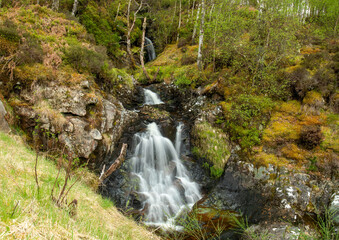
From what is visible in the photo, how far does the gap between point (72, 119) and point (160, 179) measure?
4978 millimetres

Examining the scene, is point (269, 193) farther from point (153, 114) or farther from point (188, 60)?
point (188, 60)

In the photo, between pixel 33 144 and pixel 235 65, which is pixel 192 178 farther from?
pixel 235 65

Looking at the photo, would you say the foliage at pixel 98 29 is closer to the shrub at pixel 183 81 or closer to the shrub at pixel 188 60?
the shrub at pixel 188 60

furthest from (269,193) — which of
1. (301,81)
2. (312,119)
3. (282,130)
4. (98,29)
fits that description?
(98,29)

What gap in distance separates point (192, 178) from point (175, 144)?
2.27 metres

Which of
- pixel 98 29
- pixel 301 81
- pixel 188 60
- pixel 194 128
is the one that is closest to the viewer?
pixel 301 81

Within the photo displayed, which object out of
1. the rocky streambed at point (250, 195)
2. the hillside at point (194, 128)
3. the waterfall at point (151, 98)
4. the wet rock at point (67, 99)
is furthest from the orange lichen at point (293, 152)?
the wet rock at point (67, 99)

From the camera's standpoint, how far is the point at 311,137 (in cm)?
890

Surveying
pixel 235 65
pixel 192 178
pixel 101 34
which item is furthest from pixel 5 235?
pixel 101 34

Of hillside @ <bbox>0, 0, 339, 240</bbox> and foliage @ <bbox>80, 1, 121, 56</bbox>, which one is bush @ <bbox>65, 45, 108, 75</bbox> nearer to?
hillside @ <bbox>0, 0, 339, 240</bbox>

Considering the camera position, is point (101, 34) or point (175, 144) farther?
point (101, 34)

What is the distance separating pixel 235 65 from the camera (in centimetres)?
1312

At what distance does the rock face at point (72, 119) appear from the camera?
762 centimetres

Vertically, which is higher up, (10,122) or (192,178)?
(10,122)
